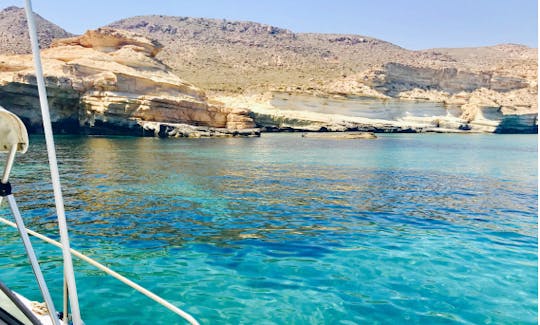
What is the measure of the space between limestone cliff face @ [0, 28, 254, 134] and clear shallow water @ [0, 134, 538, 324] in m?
29.3

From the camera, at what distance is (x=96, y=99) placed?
48438mm

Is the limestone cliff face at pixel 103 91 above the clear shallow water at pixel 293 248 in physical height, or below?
above

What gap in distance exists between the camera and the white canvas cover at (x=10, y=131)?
134 inches

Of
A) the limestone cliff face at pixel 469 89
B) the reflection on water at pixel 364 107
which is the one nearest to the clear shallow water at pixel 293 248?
the reflection on water at pixel 364 107

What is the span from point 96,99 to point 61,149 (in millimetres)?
16598

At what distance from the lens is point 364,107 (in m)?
81.0

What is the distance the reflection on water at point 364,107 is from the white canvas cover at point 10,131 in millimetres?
72113

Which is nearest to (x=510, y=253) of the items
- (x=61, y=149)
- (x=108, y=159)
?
(x=108, y=159)

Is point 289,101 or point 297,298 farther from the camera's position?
point 289,101

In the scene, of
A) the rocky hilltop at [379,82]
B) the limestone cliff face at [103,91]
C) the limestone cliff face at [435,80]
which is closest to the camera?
the limestone cliff face at [103,91]

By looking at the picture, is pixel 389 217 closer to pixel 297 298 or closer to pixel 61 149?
pixel 297 298

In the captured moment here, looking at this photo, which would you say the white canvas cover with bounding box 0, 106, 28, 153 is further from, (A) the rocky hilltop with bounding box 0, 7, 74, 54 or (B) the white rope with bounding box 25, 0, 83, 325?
(A) the rocky hilltop with bounding box 0, 7, 74, 54

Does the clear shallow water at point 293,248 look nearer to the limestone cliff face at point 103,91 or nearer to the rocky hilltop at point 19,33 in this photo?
the limestone cliff face at point 103,91

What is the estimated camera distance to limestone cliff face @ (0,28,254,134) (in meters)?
46.6
